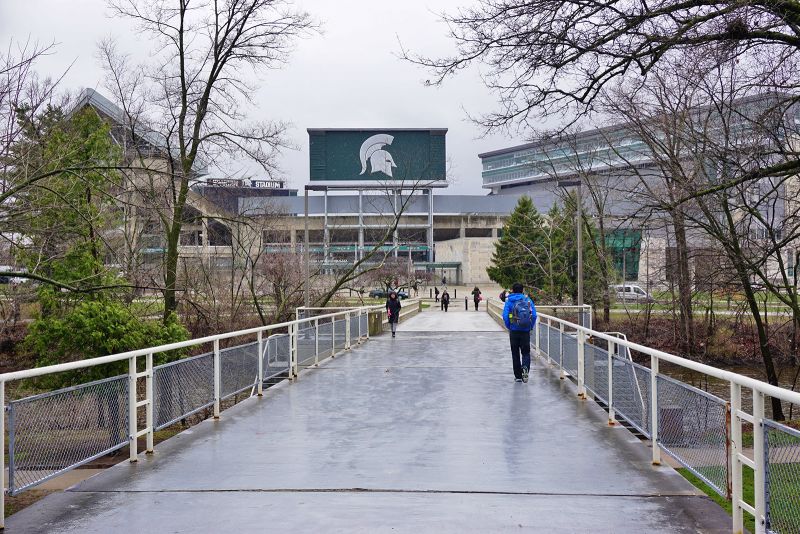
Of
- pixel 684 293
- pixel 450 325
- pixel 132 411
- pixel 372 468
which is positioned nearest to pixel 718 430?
pixel 372 468

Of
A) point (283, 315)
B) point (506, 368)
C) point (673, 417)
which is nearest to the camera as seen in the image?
point (673, 417)

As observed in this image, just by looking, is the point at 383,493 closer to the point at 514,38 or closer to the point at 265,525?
the point at 265,525

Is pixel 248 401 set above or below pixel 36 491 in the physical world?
above

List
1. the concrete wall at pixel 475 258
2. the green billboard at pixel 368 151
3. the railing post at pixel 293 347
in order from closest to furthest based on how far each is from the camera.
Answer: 1. the railing post at pixel 293 347
2. the green billboard at pixel 368 151
3. the concrete wall at pixel 475 258

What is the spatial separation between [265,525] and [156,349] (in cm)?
309

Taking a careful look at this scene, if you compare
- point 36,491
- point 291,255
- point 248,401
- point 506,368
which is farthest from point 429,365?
point 291,255

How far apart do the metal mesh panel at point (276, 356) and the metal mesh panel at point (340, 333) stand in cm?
601

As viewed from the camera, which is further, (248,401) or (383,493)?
(248,401)

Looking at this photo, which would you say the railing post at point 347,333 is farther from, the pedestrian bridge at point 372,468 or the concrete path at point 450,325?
the concrete path at point 450,325

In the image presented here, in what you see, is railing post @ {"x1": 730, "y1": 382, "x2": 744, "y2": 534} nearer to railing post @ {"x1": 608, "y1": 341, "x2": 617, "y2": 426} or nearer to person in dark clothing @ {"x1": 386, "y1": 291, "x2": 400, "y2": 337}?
railing post @ {"x1": 608, "y1": 341, "x2": 617, "y2": 426}

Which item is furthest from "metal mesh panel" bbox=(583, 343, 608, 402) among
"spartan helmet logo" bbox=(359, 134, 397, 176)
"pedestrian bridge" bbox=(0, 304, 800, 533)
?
"spartan helmet logo" bbox=(359, 134, 397, 176)

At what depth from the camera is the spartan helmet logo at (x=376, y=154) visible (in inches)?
3393

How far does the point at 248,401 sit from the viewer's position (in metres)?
11.7

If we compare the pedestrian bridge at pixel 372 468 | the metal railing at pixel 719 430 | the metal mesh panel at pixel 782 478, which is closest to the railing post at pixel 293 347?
the pedestrian bridge at pixel 372 468
